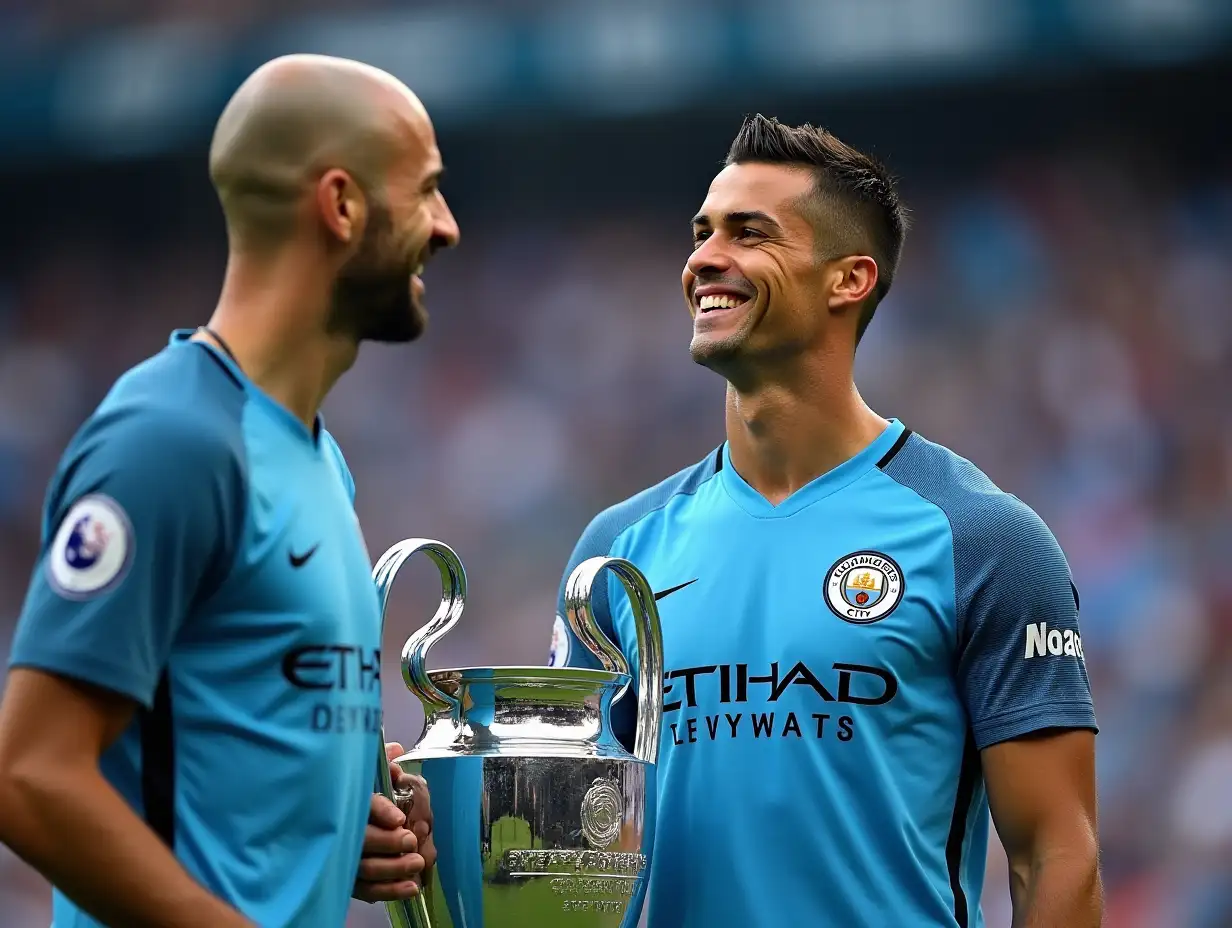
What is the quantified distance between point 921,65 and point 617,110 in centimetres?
205

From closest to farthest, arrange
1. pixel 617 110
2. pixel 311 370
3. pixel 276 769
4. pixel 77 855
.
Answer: pixel 77 855
pixel 276 769
pixel 311 370
pixel 617 110

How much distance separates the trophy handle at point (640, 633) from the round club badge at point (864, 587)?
1.10ft

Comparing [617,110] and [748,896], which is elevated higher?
[617,110]

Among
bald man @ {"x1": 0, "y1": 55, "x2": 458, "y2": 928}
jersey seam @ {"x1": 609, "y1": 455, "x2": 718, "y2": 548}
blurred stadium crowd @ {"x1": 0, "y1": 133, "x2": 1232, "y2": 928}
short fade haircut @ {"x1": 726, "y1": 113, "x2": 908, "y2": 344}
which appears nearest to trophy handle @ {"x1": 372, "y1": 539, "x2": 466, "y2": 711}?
bald man @ {"x1": 0, "y1": 55, "x2": 458, "y2": 928}

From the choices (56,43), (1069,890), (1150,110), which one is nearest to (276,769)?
(1069,890)

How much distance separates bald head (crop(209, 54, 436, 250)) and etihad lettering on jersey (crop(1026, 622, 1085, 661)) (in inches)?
55.9

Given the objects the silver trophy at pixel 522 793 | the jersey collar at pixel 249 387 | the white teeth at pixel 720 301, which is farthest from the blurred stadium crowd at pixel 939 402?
the jersey collar at pixel 249 387

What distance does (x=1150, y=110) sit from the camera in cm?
1105

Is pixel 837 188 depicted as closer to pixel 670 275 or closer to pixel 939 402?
pixel 939 402

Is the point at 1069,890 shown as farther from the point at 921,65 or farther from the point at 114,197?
the point at 114,197

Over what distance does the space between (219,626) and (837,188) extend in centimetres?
181

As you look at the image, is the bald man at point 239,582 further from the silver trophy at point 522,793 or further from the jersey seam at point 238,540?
the silver trophy at point 522,793

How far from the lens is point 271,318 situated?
6.57ft

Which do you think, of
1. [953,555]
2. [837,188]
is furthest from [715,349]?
[953,555]
